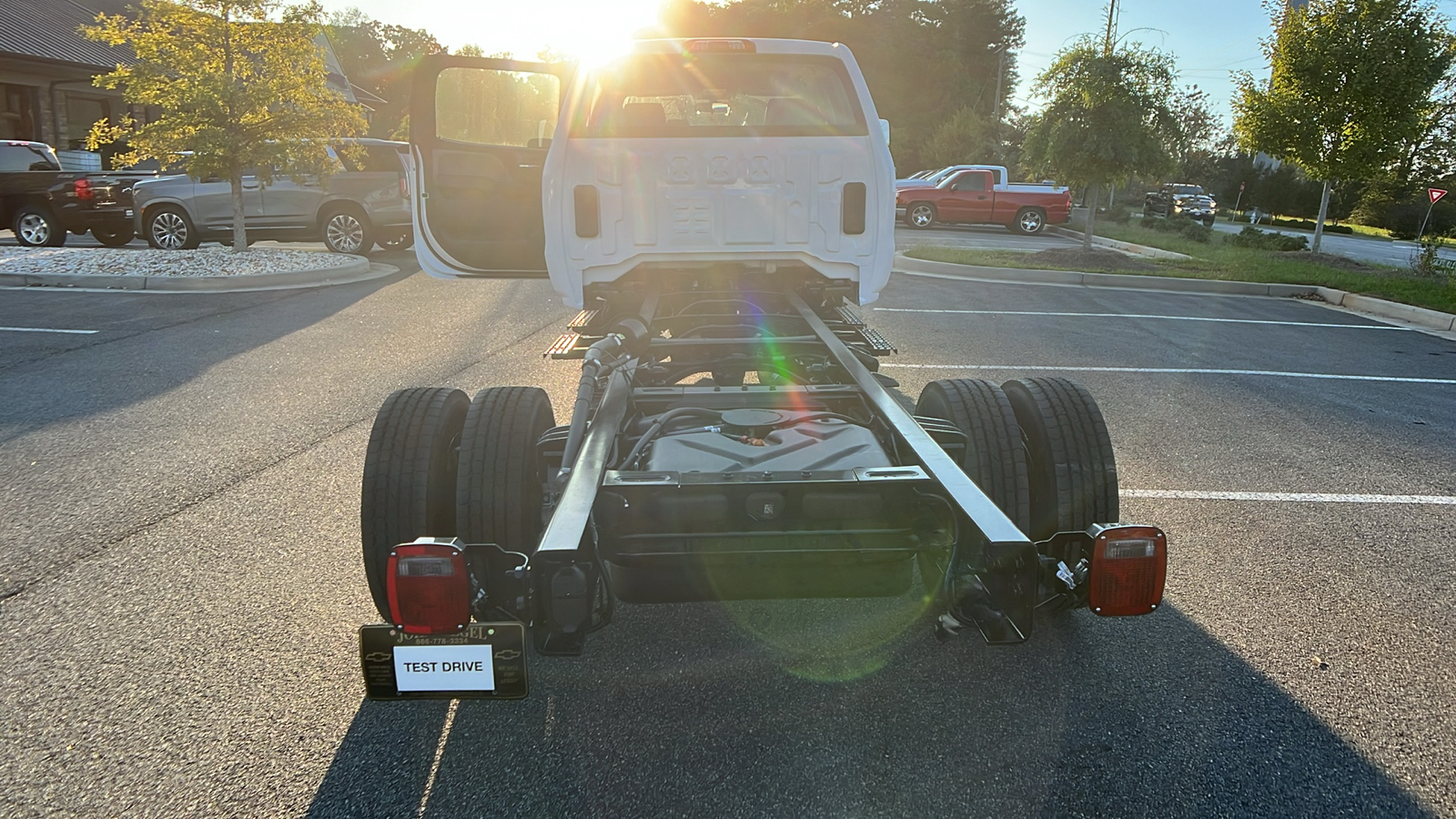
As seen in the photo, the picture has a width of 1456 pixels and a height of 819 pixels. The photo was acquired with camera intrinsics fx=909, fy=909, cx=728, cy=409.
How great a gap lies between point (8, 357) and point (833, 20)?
5000 centimetres

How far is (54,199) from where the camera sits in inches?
580

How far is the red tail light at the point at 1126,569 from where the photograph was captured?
2.18 meters

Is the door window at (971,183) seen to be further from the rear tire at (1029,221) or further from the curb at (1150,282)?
the curb at (1150,282)

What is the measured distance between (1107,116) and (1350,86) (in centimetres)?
434

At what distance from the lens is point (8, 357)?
7113mm

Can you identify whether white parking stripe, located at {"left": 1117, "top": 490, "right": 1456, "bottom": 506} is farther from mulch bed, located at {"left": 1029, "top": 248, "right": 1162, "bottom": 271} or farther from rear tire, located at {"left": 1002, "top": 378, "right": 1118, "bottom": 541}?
mulch bed, located at {"left": 1029, "top": 248, "right": 1162, "bottom": 271}

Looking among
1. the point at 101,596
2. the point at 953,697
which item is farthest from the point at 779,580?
the point at 101,596

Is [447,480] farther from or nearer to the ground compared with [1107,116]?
nearer to the ground

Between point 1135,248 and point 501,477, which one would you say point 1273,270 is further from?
point 501,477

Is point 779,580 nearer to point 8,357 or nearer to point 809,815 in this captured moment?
point 809,815

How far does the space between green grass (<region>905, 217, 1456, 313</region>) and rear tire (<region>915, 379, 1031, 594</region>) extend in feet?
35.6

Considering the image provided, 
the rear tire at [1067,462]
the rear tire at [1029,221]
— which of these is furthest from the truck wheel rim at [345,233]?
the rear tire at [1029,221]

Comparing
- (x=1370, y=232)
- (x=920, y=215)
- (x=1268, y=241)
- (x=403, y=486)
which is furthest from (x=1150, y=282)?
(x=1370, y=232)

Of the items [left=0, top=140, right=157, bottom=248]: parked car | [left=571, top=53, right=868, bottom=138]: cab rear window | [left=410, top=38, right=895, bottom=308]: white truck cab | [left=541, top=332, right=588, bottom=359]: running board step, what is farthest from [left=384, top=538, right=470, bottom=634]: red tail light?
[left=0, top=140, right=157, bottom=248]: parked car
